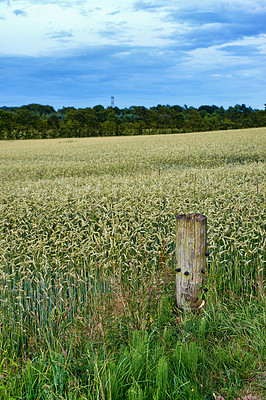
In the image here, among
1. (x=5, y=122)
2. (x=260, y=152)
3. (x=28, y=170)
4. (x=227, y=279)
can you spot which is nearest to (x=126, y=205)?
(x=227, y=279)

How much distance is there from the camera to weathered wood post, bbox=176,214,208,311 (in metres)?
3.83

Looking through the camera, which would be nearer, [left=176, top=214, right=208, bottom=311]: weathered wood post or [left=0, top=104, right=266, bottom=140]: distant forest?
[left=176, top=214, right=208, bottom=311]: weathered wood post

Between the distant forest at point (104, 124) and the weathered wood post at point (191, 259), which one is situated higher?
the distant forest at point (104, 124)

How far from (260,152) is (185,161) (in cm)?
535

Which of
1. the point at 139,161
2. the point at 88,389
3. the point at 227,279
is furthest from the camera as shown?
the point at 139,161

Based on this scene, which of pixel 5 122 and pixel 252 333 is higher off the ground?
pixel 5 122

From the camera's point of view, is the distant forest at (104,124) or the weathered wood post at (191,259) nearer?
the weathered wood post at (191,259)

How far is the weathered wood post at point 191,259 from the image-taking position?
12.6ft

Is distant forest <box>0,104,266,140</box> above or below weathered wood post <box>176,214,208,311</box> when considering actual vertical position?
above

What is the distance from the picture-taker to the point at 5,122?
69.6m

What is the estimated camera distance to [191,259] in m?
3.86

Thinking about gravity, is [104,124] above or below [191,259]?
above

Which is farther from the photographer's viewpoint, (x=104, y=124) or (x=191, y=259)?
(x=104, y=124)

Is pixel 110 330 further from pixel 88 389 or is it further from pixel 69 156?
pixel 69 156
